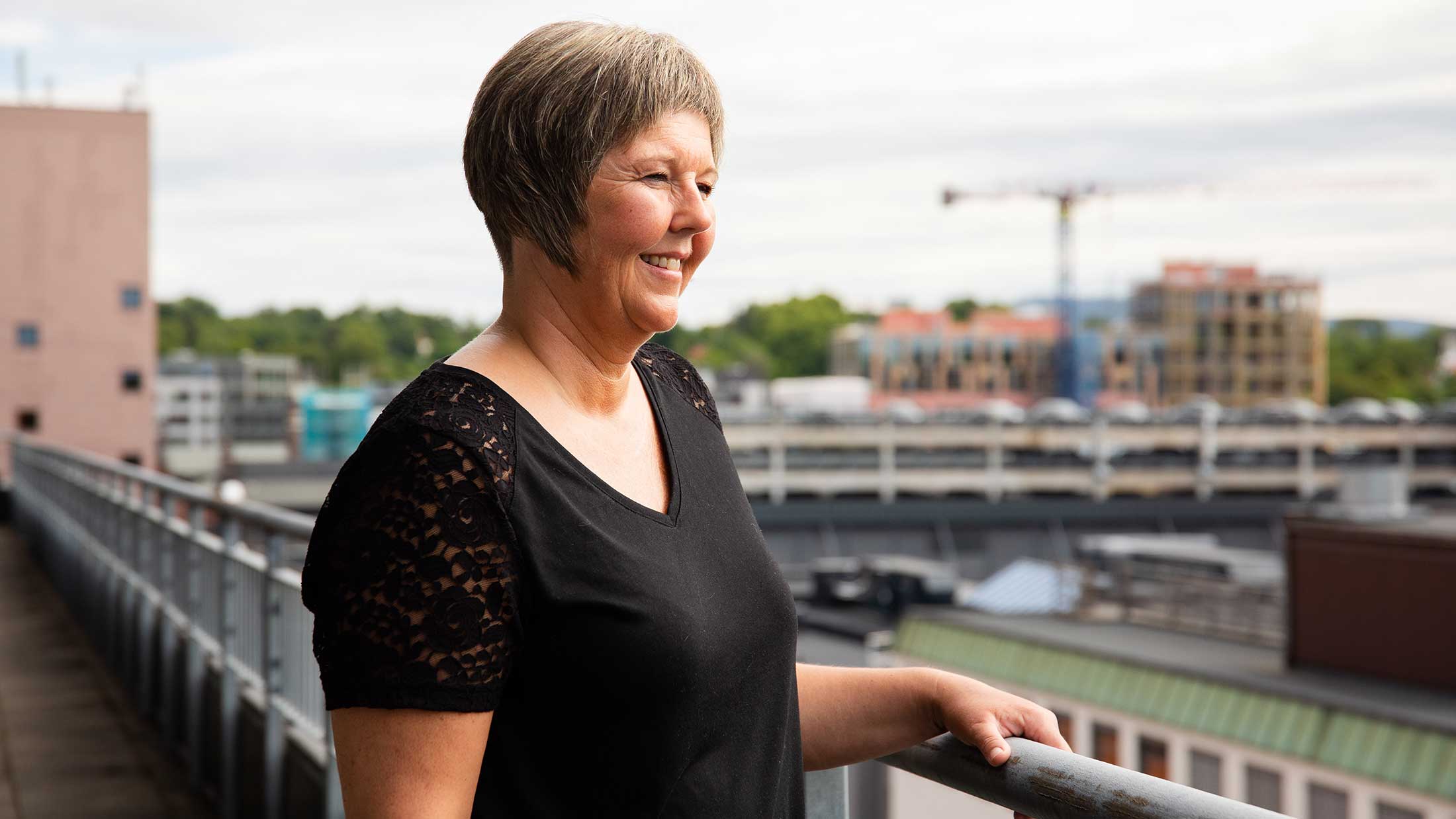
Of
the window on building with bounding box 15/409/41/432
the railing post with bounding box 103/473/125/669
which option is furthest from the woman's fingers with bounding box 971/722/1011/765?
the window on building with bounding box 15/409/41/432

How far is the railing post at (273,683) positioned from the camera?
428cm

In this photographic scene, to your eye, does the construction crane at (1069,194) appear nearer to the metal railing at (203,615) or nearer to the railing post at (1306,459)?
the railing post at (1306,459)

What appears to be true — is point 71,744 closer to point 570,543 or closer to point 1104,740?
point 570,543

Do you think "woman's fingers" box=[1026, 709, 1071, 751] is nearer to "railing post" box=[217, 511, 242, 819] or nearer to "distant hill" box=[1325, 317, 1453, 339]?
"railing post" box=[217, 511, 242, 819]

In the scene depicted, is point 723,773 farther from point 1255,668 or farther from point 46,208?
point 46,208

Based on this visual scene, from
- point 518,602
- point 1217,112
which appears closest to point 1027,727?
point 518,602

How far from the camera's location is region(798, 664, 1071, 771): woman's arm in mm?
1591

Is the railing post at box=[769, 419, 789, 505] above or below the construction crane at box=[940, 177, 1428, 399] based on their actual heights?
below

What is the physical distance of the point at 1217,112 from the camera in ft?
536

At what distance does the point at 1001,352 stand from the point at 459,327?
3152 inches

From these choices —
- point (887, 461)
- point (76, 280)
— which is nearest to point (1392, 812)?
point (76, 280)

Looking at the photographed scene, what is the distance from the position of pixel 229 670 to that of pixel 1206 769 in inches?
675

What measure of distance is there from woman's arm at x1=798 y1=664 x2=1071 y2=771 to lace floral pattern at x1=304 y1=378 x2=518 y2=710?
1.71 ft

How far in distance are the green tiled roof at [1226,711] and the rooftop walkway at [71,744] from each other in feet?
45.5
